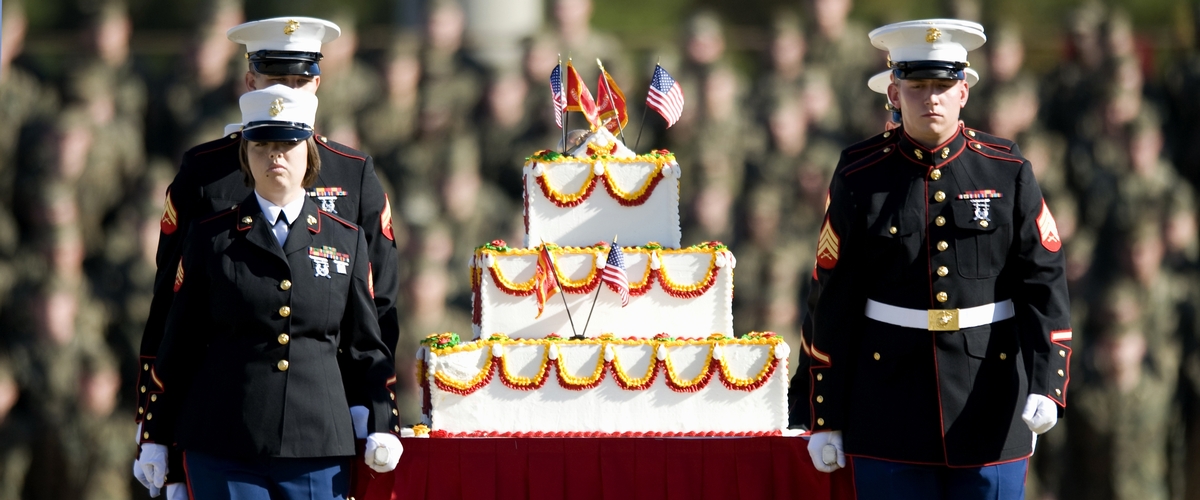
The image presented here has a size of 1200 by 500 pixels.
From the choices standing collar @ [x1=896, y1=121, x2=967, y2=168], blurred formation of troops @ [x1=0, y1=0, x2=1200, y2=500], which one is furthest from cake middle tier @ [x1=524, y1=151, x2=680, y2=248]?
blurred formation of troops @ [x1=0, y1=0, x2=1200, y2=500]

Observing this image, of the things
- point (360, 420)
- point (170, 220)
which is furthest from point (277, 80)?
point (360, 420)

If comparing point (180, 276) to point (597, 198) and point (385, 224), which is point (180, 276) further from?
point (597, 198)

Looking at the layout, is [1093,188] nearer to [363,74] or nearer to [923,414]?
[363,74]

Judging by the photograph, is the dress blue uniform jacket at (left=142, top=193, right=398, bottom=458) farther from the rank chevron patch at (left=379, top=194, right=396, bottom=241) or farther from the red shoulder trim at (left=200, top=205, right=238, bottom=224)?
the rank chevron patch at (left=379, top=194, right=396, bottom=241)

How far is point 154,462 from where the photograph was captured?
4.72 m

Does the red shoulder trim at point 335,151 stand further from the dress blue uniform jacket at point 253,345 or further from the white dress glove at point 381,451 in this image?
the white dress glove at point 381,451

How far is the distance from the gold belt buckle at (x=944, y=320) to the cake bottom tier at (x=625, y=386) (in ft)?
3.33

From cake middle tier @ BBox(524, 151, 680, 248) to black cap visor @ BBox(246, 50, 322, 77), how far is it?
101cm

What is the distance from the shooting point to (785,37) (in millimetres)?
9164

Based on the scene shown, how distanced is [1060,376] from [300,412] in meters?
2.05

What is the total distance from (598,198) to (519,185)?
2845mm

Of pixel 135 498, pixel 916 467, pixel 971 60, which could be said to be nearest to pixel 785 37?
pixel 971 60

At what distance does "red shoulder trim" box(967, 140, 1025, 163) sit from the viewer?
491 cm

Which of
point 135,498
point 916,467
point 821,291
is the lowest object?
point 135,498
